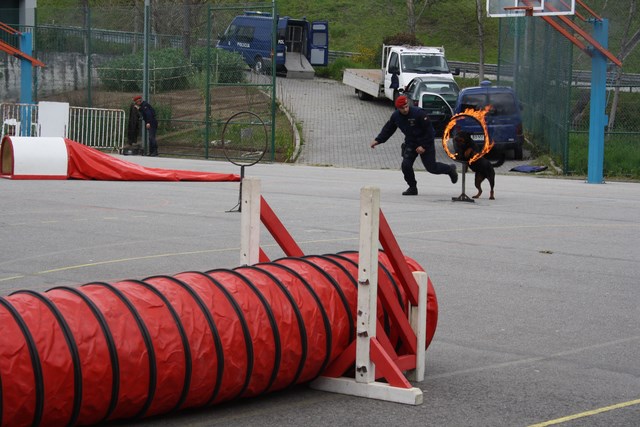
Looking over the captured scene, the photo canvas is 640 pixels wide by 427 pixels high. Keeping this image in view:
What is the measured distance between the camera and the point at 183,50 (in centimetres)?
3303

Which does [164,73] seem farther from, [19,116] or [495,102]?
[495,102]

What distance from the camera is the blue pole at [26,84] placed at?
31.6 meters

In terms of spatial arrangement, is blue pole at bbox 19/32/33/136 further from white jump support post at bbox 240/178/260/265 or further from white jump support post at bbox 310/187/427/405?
white jump support post at bbox 310/187/427/405

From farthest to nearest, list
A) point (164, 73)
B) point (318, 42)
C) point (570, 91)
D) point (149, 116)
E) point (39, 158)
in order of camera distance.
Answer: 1. point (318, 42)
2. point (164, 73)
3. point (149, 116)
4. point (570, 91)
5. point (39, 158)

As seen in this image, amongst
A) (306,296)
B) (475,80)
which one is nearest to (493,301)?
(306,296)

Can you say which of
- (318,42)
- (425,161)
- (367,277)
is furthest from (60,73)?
(367,277)

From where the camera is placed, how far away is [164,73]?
3294cm

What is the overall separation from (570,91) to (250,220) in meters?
20.1

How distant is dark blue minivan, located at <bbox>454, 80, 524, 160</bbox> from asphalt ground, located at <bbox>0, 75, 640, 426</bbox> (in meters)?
5.80

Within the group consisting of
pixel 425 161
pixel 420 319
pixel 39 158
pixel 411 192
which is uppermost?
pixel 425 161

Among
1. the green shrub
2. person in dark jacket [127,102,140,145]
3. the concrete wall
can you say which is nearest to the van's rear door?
the concrete wall

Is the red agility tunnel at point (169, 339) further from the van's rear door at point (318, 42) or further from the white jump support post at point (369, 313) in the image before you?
the van's rear door at point (318, 42)

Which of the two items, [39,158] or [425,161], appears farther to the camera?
[39,158]

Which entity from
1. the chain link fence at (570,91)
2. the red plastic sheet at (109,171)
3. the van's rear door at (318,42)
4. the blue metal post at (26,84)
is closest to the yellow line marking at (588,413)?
the red plastic sheet at (109,171)
